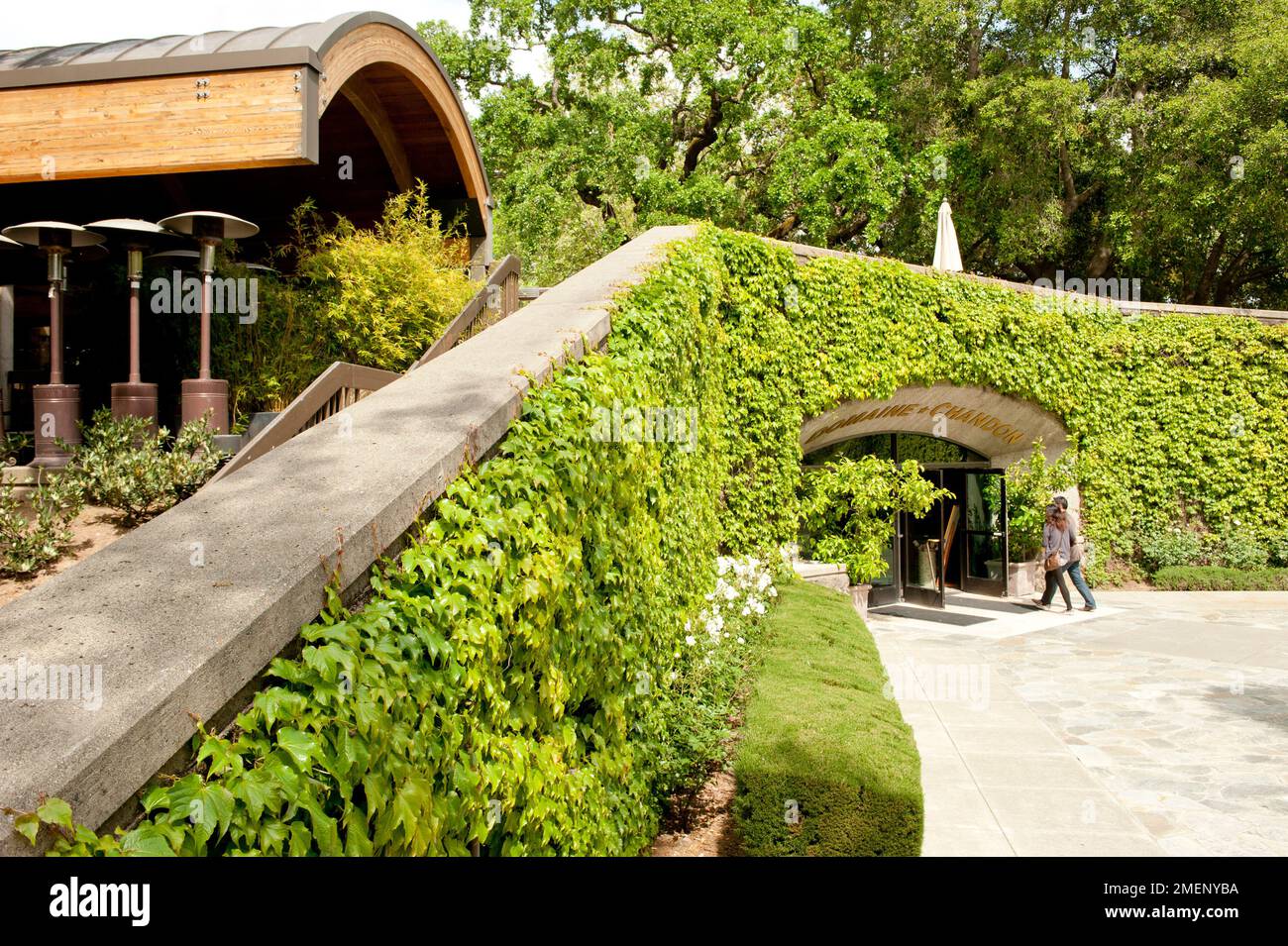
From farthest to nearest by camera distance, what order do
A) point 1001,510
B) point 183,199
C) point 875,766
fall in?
point 1001,510 < point 183,199 < point 875,766

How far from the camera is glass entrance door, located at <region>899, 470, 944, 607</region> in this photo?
15047 millimetres

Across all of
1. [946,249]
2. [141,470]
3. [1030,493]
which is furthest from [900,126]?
[141,470]

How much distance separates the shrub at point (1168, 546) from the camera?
17.1 m

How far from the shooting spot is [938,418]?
601 inches

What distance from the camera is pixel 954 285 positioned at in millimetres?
14008

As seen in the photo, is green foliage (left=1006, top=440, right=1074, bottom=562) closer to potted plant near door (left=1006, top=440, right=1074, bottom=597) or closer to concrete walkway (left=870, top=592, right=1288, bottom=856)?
potted plant near door (left=1006, top=440, right=1074, bottom=597)

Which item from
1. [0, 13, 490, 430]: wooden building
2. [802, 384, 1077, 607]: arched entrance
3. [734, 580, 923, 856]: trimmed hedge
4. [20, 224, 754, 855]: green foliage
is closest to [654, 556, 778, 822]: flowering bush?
[20, 224, 754, 855]: green foliage

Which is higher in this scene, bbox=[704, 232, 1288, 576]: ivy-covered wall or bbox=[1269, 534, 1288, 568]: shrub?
bbox=[704, 232, 1288, 576]: ivy-covered wall

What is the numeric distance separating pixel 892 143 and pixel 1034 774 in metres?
20.8

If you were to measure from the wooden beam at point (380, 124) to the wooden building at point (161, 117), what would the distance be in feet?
0.07

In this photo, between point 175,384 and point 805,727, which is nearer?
point 805,727

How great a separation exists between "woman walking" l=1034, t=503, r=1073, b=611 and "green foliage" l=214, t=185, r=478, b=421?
1020 centimetres
